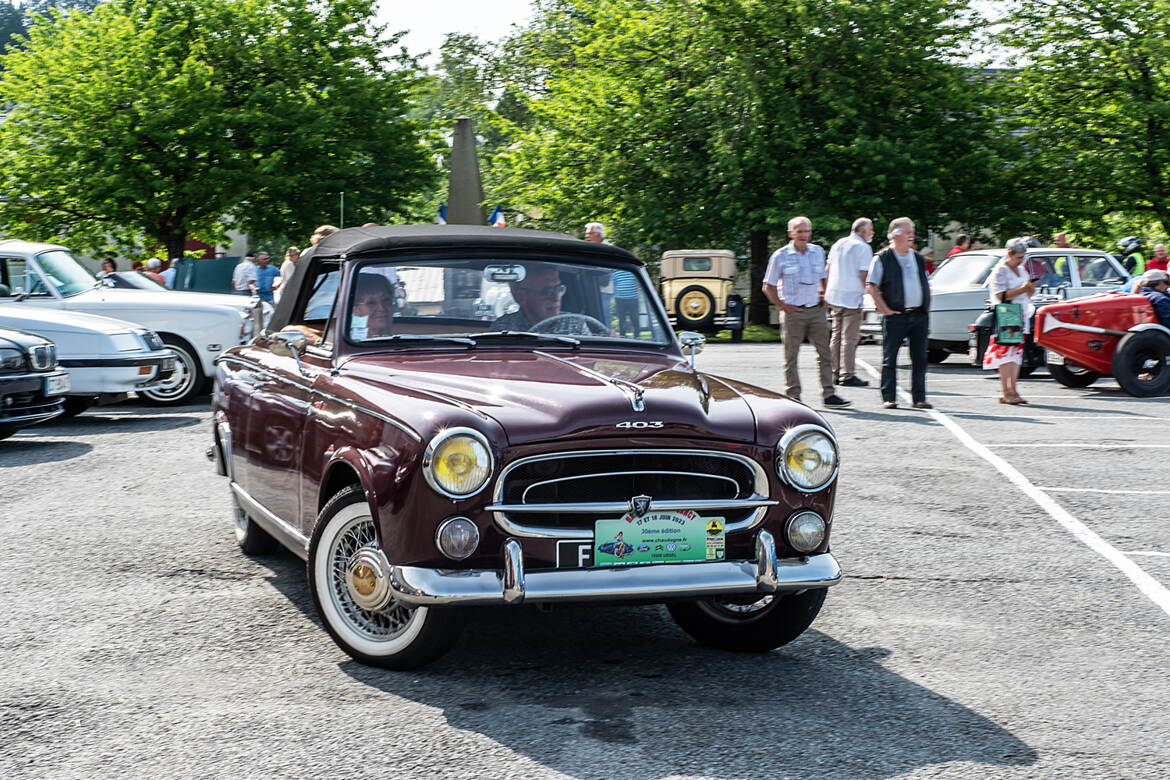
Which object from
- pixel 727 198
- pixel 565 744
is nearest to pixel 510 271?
pixel 565 744

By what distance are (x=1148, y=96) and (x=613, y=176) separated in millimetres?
13642

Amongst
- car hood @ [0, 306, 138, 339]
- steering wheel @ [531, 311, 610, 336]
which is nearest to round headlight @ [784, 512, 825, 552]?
steering wheel @ [531, 311, 610, 336]

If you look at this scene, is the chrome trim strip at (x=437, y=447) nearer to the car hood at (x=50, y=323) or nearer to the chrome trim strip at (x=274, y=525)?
the chrome trim strip at (x=274, y=525)

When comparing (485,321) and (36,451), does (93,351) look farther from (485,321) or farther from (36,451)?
(485,321)

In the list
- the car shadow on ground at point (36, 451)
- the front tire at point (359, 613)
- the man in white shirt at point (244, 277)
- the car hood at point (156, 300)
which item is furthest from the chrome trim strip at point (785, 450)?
the man in white shirt at point (244, 277)

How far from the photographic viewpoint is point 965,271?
19.7 meters

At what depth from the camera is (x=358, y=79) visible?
35.2 meters

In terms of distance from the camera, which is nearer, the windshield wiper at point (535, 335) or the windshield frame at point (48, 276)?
the windshield wiper at point (535, 335)

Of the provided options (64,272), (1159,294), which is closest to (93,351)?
(64,272)

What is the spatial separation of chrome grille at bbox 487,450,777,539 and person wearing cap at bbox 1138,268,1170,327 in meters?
12.0

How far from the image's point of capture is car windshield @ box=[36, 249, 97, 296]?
1479cm

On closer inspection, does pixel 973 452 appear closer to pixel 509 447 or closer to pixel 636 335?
pixel 636 335

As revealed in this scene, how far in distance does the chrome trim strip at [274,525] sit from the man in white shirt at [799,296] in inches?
316

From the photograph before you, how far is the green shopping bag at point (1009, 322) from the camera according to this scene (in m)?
13.8
